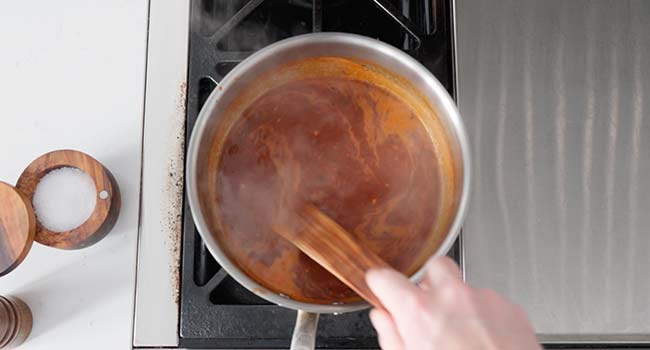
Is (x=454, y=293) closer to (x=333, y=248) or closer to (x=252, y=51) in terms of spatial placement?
(x=333, y=248)

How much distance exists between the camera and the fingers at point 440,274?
453mm

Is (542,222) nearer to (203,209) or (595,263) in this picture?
(595,263)

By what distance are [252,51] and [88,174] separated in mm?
251

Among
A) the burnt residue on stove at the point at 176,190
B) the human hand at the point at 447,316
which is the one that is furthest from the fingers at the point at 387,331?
the burnt residue on stove at the point at 176,190

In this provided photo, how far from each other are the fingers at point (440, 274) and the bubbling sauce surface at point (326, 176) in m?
0.12

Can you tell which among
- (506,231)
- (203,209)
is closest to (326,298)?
(203,209)

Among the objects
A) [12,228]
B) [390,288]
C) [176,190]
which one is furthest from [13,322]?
[390,288]

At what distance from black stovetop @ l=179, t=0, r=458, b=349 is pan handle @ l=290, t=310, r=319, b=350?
0.44ft

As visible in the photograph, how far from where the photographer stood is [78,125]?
754 millimetres

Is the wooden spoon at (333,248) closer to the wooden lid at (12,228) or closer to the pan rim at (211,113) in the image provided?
the pan rim at (211,113)

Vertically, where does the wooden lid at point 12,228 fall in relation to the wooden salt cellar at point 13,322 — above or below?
above

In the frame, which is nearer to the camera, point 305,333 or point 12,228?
point 305,333

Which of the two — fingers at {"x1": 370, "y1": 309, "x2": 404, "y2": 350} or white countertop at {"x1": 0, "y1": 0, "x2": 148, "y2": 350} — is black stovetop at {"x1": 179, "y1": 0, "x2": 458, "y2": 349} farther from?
fingers at {"x1": 370, "y1": 309, "x2": 404, "y2": 350}

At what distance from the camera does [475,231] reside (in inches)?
28.5
